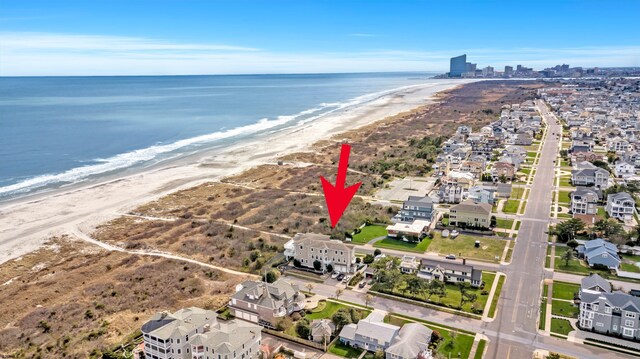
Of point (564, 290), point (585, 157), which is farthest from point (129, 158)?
point (585, 157)

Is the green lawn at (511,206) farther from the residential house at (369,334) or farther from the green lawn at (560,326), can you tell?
the residential house at (369,334)

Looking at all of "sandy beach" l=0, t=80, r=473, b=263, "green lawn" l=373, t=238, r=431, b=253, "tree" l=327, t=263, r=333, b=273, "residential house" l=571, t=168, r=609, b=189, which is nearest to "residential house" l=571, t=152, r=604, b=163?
"residential house" l=571, t=168, r=609, b=189

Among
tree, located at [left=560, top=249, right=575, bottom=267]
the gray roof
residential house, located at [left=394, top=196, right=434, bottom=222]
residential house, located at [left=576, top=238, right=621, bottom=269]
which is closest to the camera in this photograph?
the gray roof

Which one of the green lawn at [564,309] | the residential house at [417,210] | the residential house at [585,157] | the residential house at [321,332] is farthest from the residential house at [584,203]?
the residential house at [321,332]

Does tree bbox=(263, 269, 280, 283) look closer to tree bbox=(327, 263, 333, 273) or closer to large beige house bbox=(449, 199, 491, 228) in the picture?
tree bbox=(327, 263, 333, 273)

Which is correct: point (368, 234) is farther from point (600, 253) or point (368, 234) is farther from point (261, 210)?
point (600, 253)

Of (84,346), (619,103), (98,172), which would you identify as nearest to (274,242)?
(84,346)
